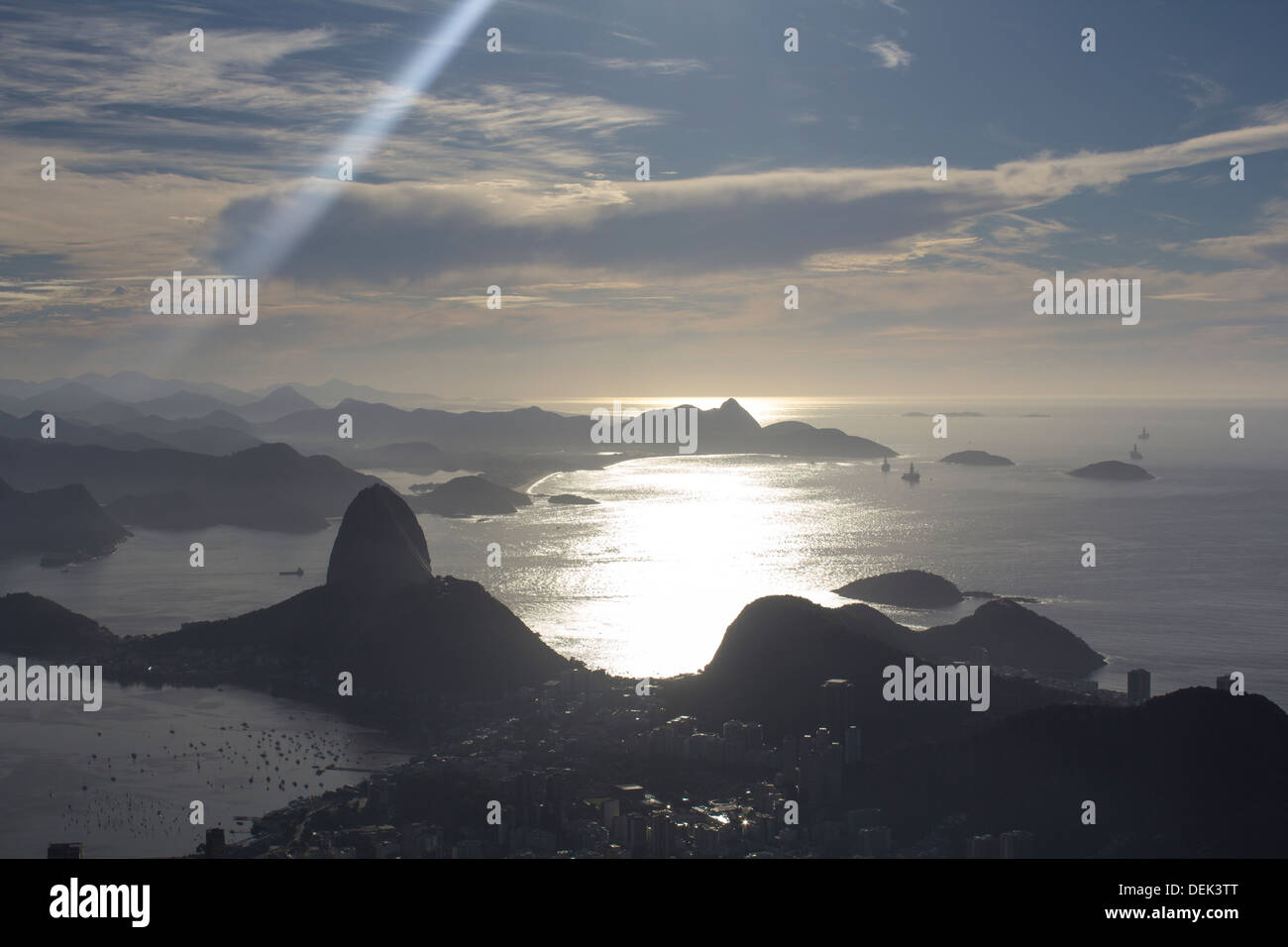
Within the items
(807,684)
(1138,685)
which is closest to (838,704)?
(807,684)

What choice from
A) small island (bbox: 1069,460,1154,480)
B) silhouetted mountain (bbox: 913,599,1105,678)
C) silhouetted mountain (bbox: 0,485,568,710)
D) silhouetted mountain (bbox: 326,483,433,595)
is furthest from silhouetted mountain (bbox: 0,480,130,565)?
small island (bbox: 1069,460,1154,480)

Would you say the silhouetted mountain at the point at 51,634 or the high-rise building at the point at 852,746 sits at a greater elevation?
the silhouetted mountain at the point at 51,634

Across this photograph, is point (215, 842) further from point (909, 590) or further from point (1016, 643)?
point (909, 590)

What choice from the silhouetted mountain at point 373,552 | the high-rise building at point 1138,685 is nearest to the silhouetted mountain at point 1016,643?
the high-rise building at point 1138,685

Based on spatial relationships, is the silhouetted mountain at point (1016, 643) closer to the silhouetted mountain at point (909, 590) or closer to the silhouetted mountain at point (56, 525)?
the silhouetted mountain at point (909, 590)

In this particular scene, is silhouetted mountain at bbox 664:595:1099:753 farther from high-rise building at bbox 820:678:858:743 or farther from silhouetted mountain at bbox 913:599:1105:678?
silhouetted mountain at bbox 913:599:1105:678

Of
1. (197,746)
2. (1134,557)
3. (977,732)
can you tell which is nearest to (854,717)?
(977,732)

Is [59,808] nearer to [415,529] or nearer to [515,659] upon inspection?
[515,659]
